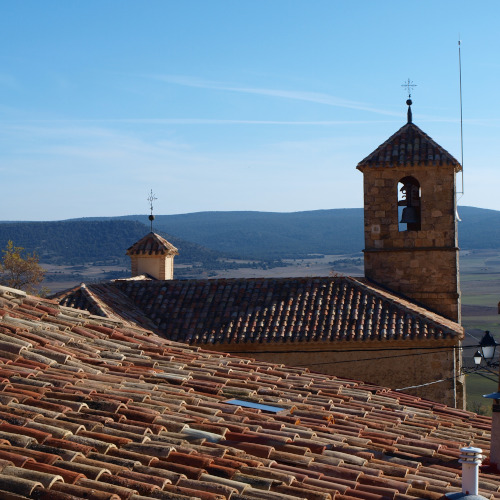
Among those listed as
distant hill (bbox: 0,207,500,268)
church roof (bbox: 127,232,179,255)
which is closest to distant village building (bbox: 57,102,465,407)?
church roof (bbox: 127,232,179,255)

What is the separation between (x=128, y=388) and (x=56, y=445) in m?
1.77

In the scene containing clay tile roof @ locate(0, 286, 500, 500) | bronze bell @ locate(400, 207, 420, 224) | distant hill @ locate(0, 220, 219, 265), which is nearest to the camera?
clay tile roof @ locate(0, 286, 500, 500)

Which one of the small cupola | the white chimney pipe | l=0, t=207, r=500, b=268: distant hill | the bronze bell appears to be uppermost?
A: l=0, t=207, r=500, b=268: distant hill

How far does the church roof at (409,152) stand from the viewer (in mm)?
19281

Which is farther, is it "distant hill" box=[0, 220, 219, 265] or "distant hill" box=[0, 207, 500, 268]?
"distant hill" box=[0, 207, 500, 268]

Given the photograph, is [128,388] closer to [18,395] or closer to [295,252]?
[18,395]

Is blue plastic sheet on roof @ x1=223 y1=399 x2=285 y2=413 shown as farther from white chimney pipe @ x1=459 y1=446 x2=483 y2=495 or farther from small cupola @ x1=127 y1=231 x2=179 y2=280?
small cupola @ x1=127 y1=231 x2=179 y2=280

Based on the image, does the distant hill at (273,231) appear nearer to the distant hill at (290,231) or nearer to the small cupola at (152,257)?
the distant hill at (290,231)

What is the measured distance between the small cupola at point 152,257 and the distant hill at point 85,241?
231 feet

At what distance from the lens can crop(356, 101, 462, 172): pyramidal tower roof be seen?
1928cm

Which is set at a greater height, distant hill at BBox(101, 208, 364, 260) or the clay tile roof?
distant hill at BBox(101, 208, 364, 260)

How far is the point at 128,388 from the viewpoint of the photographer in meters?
6.38

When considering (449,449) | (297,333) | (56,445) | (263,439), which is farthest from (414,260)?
(56,445)

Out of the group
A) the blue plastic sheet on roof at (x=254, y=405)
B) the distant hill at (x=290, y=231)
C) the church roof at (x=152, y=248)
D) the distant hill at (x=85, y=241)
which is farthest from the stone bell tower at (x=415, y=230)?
the distant hill at (x=290, y=231)
